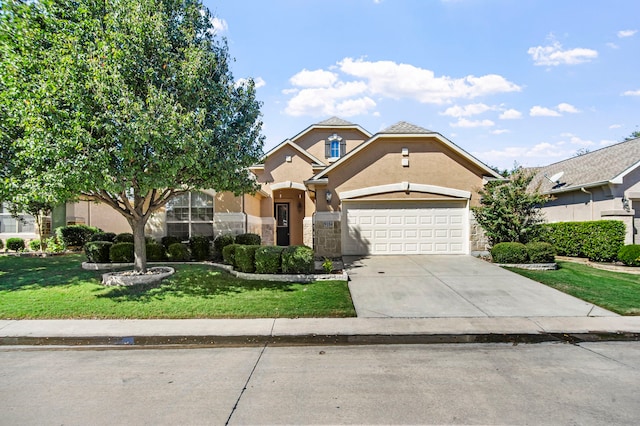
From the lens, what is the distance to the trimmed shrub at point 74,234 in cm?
1664

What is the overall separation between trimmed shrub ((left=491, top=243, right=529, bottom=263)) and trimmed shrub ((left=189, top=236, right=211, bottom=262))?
1037 centimetres

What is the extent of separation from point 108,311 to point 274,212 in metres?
13.3

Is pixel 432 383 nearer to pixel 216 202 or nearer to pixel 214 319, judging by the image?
pixel 214 319

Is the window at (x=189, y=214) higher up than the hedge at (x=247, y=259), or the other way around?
the window at (x=189, y=214)

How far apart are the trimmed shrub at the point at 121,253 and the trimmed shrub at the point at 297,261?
5574mm

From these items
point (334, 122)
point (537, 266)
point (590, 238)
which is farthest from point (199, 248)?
point (590, 238)

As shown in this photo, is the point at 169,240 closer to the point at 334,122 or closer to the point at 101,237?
the point at 101,237

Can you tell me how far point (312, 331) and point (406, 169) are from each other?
32.8ft

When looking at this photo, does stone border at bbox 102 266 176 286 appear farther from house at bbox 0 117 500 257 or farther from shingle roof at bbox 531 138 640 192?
shingle roof at bbox 531 138 640 192

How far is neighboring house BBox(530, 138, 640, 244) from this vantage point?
15094 millimetres

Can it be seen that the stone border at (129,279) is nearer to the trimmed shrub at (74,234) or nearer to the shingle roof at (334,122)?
the trimmed shrub at (74,234)

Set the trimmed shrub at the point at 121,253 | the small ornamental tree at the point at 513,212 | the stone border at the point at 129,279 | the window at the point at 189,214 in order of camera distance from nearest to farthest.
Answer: the stone border at the point at 129,279 < the trimmed shrub at the point at 121,253 < the small ornamental tree at the point at 513,212 < the window at the point at 189,214

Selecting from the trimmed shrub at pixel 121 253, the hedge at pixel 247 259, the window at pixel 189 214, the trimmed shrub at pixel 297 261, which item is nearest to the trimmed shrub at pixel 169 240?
the window at pixel 189 214

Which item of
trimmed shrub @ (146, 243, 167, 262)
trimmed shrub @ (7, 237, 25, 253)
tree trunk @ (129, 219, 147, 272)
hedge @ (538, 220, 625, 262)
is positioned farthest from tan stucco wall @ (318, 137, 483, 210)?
trimmed shrub @ (7, 237, 25, 253)
